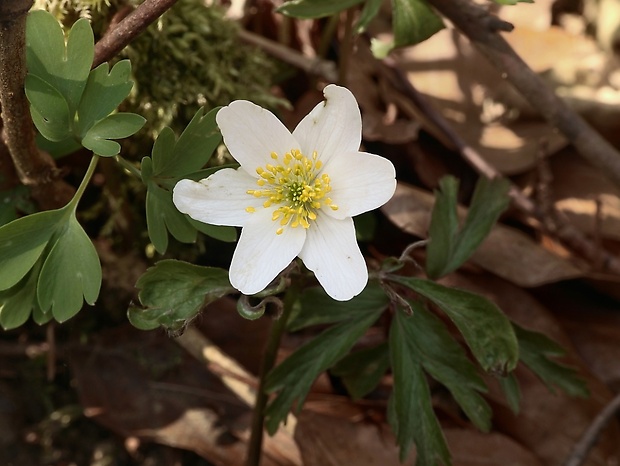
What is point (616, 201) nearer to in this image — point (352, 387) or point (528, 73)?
point (528, 73)

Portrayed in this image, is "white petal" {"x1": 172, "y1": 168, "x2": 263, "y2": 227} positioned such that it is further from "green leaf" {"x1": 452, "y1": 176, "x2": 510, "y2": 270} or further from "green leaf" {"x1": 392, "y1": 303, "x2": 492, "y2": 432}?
"green leaf" {"x1": 452, "y1": 176, "x2": 510, "y2": 270}

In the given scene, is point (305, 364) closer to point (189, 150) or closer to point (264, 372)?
point (264, 372)

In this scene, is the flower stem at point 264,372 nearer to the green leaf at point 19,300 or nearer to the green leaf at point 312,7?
the green leaf at point 19,300

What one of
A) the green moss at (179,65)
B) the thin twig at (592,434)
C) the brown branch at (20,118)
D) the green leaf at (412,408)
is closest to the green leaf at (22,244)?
the brown branch at (20,118)

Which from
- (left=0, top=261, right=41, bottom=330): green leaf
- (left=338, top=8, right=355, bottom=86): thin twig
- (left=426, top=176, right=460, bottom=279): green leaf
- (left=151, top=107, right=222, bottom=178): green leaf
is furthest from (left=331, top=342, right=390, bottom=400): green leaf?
(left=338, top=8, right=355, bottom=86): thin twig

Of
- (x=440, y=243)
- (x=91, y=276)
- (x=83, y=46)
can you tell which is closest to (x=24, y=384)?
(x=91, y=276)

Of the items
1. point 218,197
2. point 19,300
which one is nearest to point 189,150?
point 218,197
